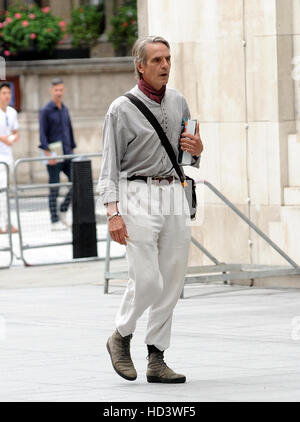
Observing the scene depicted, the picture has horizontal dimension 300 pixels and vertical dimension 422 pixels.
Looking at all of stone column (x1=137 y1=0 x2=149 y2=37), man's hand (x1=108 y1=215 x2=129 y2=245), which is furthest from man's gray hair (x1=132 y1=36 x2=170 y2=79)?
stone column (x1=137 y1=0 x2=149 y2=37)

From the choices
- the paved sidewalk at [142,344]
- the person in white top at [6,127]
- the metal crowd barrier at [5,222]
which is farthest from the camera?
the person in white top at [6,127]

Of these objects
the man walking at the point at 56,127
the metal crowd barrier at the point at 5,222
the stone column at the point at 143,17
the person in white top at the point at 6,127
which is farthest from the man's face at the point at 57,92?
the stone column at the point at 143,17

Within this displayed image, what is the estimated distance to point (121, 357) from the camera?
7559 mm

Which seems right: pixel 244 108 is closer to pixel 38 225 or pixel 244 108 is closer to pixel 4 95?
pixel 38 225

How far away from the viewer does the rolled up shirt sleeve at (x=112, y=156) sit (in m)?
7.41

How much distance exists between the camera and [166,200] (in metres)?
7.49

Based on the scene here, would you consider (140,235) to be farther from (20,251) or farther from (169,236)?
(20,251)

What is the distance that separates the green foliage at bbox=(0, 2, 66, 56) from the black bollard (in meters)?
14.8

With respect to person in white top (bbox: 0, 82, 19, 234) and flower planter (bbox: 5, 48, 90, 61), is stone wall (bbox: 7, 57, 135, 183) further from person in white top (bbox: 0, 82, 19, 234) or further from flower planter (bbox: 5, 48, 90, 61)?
person in white top (bbox: 0, 82, 19, 234)

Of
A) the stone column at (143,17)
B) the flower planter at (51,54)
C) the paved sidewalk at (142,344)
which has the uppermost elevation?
the stone column at (143,17)

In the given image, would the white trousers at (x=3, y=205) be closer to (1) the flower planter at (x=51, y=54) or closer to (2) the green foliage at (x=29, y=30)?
(2) the green foliage at (x=29, y=30)

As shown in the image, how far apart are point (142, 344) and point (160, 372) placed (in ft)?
5.01
